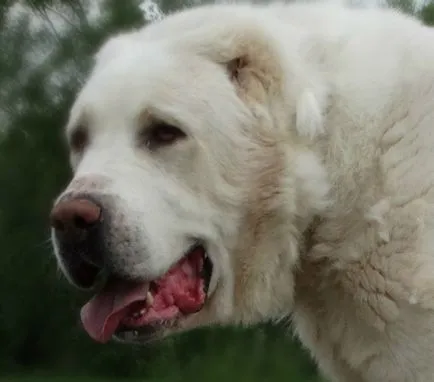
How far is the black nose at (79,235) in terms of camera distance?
2850 millimetres

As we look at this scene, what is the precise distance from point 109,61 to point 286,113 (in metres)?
0.63

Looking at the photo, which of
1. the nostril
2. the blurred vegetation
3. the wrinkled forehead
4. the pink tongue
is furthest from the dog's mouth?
the blurred vegetation

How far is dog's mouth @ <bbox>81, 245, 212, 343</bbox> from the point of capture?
120 inches

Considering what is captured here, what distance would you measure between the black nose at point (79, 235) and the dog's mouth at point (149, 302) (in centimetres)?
10

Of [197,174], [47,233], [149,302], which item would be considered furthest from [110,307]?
[47,233]

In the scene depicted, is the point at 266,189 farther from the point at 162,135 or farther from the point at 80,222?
the point at 80,222

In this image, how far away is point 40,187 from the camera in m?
13.6

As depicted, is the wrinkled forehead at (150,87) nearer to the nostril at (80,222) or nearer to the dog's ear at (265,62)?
the dog's ear at (265,62)

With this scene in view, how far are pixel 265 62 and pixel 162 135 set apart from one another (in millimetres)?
429

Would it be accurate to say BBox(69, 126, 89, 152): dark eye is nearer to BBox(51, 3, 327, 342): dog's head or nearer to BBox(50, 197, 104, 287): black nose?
BBox(51, 3, 327, 342): dog's head

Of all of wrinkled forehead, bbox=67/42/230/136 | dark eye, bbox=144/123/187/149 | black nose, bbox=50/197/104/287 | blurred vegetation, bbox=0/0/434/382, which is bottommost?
blurred vegetation, bbox=0/0/434/382

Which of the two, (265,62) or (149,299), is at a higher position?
(265,62)

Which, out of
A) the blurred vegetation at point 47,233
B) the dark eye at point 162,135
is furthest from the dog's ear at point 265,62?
the blurred vegetation at point 47,233

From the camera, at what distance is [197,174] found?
3092 mm
